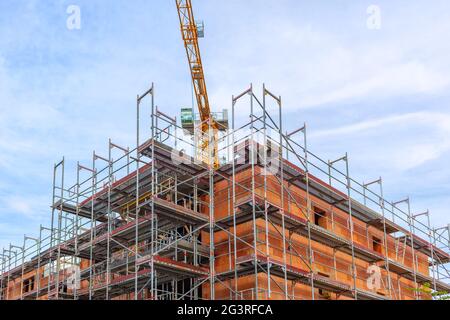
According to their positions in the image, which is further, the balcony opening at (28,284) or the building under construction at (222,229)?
the balcony opening at (28,284)

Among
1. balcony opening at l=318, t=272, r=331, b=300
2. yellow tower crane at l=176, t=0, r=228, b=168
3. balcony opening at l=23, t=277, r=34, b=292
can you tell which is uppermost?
yellow tower crane at l=176, t=0, r=228, b=168

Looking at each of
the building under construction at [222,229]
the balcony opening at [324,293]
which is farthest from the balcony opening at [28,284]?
the balcony opening at [324,293]

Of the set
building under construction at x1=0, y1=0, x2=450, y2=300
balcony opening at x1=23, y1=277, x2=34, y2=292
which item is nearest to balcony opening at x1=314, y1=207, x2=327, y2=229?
building under construction at x1=0, y1=0, x2=450, y2=300

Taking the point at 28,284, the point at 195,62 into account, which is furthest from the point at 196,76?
the point at 28,284

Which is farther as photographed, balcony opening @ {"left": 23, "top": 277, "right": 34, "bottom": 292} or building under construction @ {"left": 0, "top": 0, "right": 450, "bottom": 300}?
balcony opening @ {"left": 23, "top": 277, "right": 34, "bottom": 292}

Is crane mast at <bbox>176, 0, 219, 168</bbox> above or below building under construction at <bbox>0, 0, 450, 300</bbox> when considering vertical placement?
above

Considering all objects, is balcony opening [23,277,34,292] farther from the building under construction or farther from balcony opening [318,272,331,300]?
balcony opening [318,272,331,300]

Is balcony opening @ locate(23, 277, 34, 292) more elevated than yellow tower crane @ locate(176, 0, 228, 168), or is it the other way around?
yellow tower crane @ locate(176, 0, 228, 168)

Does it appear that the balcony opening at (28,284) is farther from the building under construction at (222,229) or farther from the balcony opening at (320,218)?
the balcony opening at (320,218)

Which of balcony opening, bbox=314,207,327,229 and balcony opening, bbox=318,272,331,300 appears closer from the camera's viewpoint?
balcony opening, bbox=318,272,331,300

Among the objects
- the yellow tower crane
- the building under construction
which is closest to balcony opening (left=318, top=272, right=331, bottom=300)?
the building under construction

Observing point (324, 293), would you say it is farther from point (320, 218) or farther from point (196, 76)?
point (196, 76)
